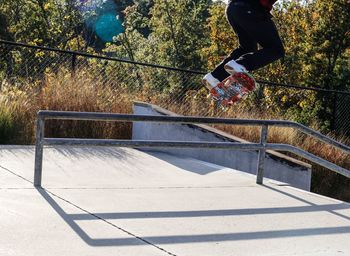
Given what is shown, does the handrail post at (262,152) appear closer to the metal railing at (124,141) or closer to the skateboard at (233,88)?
the metal railing at (124,141)

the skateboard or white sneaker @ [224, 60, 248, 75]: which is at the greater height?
white sneaker @ [224, 60, 248, 75]

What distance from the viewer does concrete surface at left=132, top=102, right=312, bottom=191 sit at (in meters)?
8.34

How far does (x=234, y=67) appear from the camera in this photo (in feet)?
19.0

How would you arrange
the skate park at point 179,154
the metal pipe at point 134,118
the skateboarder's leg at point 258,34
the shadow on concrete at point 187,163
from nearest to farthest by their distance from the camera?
the skate park at point 179,154
the metal pipe at point 134,118
the skateboarder's leg at point 258,34
the shadow on concrete at point 187,163

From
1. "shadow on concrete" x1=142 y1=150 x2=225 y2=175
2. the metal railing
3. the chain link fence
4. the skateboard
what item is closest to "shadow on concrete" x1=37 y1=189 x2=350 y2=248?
the metal railing

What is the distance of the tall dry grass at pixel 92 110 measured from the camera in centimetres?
913

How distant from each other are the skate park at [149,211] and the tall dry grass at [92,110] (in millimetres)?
1534

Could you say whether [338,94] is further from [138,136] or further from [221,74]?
[221,74]

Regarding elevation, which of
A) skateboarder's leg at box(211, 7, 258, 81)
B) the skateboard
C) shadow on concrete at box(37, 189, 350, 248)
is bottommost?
shadow on concrete at box(37, 189, 350, 248)

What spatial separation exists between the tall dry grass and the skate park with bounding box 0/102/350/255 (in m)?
1.53

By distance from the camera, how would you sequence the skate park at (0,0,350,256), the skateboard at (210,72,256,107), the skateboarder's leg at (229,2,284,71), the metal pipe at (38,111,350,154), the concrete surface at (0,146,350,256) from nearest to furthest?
the concrete surface at (0,146,350,256), the skate park at (0,0,350,256), the metal pipe at (38,111,350,154), the skateboarder's leg at (229,2,284,71), the skateboard at (210,72,256,107)

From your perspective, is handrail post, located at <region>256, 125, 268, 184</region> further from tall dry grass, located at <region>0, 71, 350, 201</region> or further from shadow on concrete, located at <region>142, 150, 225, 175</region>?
tall dry grass, located at <region>0, 71, 350, 201</region>

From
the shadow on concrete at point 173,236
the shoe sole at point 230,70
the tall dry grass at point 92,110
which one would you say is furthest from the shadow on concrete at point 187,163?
the shadow on concrete at point 173,236

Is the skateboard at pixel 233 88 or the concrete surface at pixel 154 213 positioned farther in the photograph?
the skateboard at pixel 233 88
